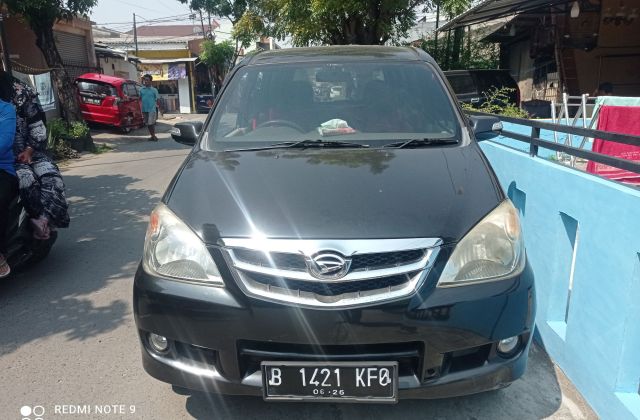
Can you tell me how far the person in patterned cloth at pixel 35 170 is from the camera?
→ 4.17 m

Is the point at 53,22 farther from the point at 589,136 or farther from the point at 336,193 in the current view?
the point at 589,136

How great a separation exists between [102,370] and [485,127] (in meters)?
2.76

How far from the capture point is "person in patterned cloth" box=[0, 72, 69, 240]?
4172 mm

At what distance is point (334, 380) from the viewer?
2043 millimetres

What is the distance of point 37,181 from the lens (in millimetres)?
4262

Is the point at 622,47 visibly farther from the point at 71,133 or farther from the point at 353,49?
the point at 71,133

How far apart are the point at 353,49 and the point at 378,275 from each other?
2220 mm

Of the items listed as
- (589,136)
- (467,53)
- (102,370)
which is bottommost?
(102,370)

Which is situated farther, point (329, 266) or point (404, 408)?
point (404, 408)

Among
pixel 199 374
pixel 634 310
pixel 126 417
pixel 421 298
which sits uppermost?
pixel 421 298

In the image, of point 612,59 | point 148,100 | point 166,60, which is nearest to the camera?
point 612,59

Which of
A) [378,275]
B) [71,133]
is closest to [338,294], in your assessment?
[378,275]

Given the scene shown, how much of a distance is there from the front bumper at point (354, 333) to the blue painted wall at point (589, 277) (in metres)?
0.49

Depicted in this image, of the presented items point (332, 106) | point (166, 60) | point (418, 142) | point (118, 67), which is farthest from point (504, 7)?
point (166, 60)
